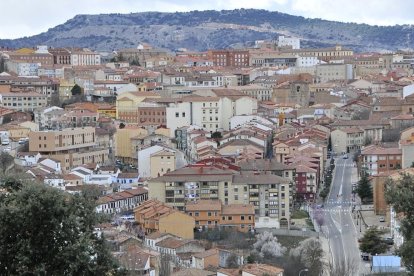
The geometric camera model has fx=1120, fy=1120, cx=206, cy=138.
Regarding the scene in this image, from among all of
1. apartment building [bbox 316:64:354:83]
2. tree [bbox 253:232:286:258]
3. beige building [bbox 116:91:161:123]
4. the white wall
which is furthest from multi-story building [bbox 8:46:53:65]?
tree [bbox 253:232:286:258]

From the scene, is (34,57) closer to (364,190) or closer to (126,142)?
(126,142)

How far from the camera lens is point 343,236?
68.8ft

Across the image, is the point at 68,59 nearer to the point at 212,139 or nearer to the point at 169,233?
the point at 212,139

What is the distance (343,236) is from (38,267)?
1449 centimetres

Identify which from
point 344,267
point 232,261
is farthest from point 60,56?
point 344,267

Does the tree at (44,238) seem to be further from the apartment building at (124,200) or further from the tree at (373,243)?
the apartment building at (124,200)

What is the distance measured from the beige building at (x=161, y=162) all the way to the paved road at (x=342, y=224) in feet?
12.9

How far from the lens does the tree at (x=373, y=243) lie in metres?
18.7

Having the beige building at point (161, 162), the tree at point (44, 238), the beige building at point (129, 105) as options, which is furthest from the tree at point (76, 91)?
the tree at point (44, 238)

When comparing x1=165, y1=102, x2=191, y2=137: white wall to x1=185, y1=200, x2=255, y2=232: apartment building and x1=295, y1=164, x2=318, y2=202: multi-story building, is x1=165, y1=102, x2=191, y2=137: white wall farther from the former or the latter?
x1=185, y1=200, x2=255, y2=232: apartment building

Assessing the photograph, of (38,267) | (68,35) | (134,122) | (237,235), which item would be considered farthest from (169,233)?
(68,35)

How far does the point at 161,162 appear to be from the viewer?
2702cm

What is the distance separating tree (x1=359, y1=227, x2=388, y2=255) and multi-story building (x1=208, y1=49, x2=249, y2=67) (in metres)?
39.2

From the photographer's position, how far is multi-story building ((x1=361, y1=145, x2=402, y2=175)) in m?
26.8
